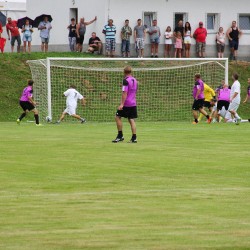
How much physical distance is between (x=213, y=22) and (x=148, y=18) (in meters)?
3.64

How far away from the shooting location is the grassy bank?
4944 centimetres

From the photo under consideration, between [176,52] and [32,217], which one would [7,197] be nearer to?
[32,217]

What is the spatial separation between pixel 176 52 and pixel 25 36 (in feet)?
25.5

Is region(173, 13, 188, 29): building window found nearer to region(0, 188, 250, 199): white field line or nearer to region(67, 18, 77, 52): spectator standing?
region(67, 18, 77, 52): spectator standing

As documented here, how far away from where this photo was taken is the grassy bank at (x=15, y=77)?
49438 mm

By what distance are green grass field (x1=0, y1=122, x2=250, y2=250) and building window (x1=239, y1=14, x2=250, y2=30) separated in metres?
34.6

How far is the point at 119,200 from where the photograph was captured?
14859 mm

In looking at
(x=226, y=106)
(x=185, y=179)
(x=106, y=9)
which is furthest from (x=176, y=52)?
(x=185, y=179)

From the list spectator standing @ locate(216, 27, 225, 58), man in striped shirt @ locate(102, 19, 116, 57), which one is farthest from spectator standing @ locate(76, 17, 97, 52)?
spectator standing @ locate(216, 27, 225, 58)

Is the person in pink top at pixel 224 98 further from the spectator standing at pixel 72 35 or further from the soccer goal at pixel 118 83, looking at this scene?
the spectator standing at pixel 72 35

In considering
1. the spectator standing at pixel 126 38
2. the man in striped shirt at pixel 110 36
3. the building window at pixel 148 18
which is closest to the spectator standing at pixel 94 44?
the man in striped shirt at pixel 110 36

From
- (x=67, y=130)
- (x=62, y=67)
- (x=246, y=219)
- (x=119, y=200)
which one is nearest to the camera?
(x=246, y=219)

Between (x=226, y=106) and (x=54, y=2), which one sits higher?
(x=54, y=2)

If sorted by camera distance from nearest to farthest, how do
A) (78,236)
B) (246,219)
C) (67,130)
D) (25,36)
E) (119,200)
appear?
(78,236)
(246,219)
(119,200)
(67,130)
(25,36)
